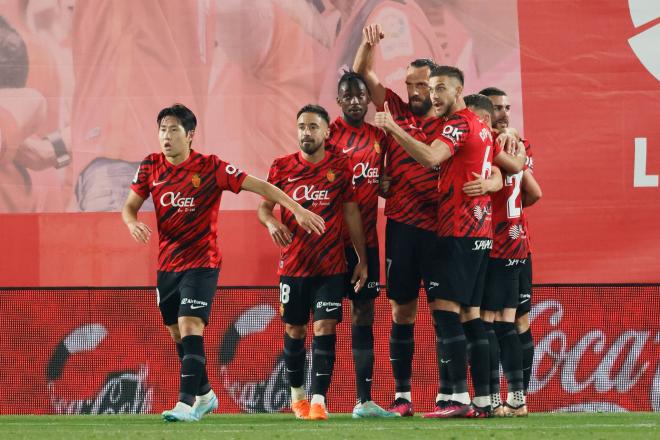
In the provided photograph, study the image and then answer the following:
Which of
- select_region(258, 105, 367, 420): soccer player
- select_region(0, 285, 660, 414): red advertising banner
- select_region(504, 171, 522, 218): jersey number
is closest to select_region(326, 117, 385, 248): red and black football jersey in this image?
select_region(258, 105, 367, 420): soccer player

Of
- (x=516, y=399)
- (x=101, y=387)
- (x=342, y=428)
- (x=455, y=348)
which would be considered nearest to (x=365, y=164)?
(x=455, y=348)

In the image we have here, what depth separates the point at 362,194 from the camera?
23.7 feet

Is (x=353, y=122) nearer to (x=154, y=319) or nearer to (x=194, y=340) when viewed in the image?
(x=194, y=340)

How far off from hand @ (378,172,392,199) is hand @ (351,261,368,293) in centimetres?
45

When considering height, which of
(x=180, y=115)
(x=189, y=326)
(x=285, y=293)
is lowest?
(x=189, y=326)

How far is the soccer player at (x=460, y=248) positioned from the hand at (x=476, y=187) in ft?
0.10

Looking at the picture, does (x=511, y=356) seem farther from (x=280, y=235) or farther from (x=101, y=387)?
(x=101, y=387)

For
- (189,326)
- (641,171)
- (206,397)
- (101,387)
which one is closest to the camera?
(189,326)

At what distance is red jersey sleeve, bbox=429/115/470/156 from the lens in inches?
248

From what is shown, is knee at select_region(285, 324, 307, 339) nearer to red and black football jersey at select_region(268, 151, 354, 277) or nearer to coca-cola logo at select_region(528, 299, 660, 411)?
red and black football jersey at select_region(268, 151, 354, 277)

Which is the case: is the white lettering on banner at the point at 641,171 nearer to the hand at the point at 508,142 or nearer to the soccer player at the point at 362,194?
the hand at the point at 508,142

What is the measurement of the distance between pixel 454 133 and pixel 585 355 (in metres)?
3.05

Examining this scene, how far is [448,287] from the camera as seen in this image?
6410 millimetres

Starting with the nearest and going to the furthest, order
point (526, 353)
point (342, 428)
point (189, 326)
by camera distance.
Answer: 1. point (342, 428)
2. point (189, 326)
3. point (526, 353)
